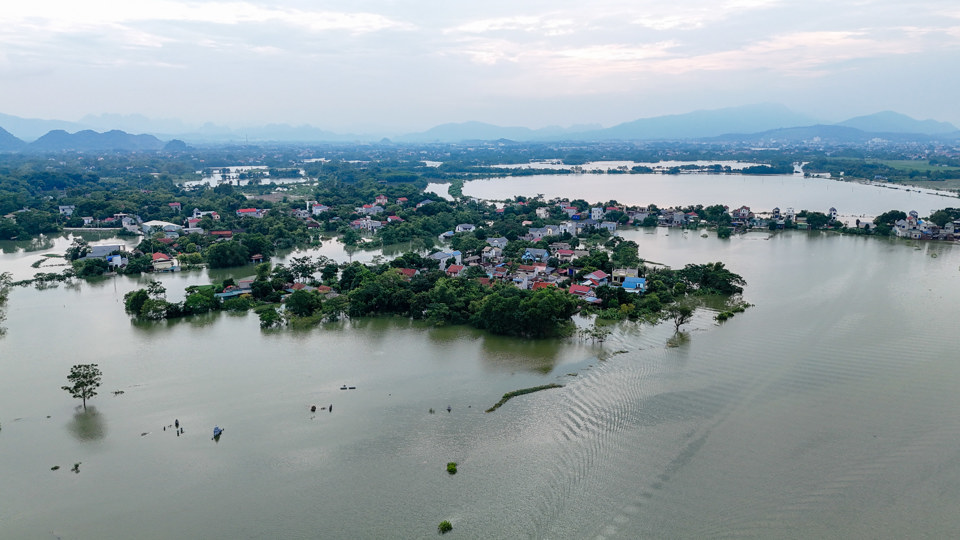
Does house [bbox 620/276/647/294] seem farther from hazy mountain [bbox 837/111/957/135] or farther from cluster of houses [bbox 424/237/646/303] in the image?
hazy mountain [bbox 837/111/957/135]

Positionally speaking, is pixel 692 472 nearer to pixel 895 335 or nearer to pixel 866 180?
pixel 895 335

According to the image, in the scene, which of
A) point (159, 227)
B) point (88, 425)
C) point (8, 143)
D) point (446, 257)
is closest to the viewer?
point (88, 425)

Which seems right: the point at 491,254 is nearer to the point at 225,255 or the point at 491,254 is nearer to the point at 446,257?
the point at 446,257

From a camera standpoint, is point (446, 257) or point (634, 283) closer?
point (634, 283)

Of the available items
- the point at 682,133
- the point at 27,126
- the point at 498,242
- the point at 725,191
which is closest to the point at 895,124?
the point at 682,133

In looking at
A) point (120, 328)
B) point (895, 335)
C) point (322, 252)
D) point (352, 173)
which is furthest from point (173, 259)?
point (352, 173)

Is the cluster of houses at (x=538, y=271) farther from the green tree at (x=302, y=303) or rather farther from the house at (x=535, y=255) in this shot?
the green tree at (x=302, y=303)

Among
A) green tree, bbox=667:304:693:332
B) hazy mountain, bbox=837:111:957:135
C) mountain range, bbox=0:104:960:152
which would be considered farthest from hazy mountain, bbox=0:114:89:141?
hazy mountain, bbox=837:111:957:135
